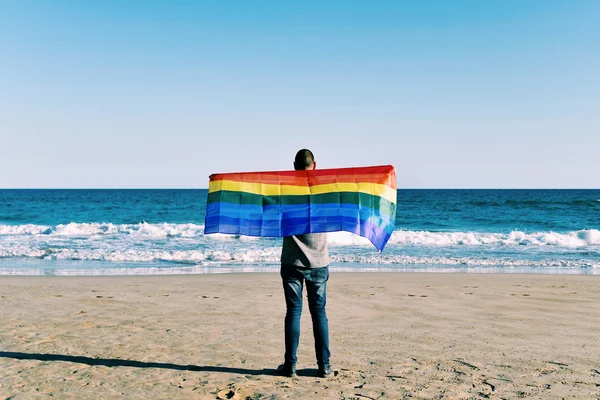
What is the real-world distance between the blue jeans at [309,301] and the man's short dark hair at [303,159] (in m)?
0.99

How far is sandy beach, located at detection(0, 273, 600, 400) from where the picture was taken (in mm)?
A: 4781

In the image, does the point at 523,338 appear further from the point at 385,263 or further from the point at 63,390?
the point at 385,263

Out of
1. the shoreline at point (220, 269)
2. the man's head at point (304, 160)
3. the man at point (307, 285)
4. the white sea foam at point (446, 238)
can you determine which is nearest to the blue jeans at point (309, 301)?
the man at point (307, 285)

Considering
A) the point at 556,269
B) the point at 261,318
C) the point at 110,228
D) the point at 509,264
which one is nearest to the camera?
the point at 261,318

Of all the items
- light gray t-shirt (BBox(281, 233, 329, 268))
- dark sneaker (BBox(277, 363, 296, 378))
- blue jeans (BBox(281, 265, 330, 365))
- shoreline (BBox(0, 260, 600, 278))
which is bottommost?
shoreline (BBox(0, 260, 600, 278))

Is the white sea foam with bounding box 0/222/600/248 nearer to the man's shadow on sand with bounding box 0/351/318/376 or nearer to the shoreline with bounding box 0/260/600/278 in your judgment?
the shoreline with bounding box 0/260/600/278

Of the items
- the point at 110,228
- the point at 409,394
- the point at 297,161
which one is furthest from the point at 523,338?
the point at 110,228

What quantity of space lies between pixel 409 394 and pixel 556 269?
1278 centimetres

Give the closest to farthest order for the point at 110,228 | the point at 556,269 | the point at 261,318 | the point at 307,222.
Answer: the point at 307,222, the point at 261,318, the point at 556,269, the point at 110,228

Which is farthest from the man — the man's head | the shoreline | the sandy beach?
the shoreline

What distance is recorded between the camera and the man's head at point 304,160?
17.2ft

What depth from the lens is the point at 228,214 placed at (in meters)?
5.31

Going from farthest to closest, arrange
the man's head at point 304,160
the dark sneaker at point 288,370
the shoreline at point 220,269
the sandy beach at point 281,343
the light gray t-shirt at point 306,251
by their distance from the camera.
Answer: the shoreline at point 220,269
the man's head at point 304,160
the dark sneaker at point 288,370
the light gray t-shirt at point 306,251
the sandy beach at point 281,343

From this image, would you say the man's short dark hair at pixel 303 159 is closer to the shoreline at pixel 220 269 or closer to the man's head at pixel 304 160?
the man's head at pixel 304 160
